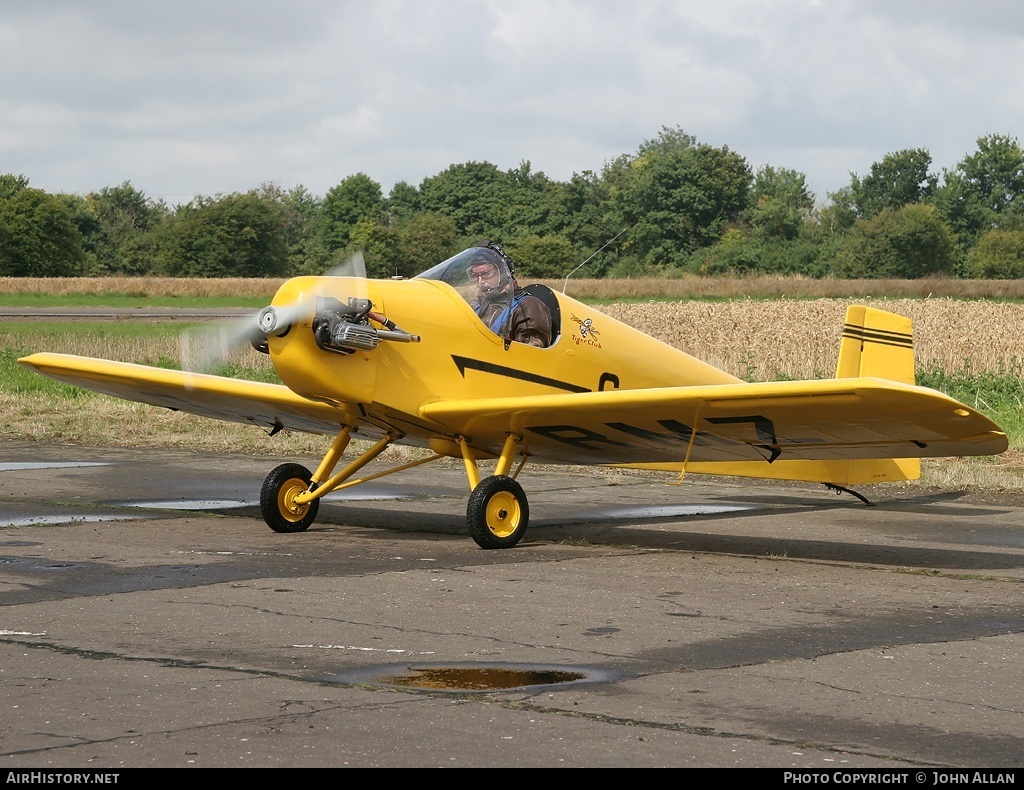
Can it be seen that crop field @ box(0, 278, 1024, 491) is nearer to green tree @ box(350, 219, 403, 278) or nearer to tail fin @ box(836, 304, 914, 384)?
green tree @ box(350, 219, 403, 278)

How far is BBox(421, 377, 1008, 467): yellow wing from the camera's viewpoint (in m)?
8.12

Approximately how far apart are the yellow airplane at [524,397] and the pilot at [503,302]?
2 cm

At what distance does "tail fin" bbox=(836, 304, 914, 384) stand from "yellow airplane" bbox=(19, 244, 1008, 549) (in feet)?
0.04

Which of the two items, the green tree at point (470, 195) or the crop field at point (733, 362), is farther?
the green tree at point (470, 195)

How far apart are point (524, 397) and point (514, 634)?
3.41m

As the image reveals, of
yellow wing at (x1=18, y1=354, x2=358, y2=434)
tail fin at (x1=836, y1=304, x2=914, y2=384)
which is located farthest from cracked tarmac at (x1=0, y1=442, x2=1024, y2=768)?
tail fin at (x1=836, y1=304, x2=914, y2=384)

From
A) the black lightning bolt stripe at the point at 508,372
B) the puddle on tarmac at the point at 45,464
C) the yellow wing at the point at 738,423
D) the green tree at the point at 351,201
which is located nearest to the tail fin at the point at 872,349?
the yellow wing at the point at 738,423

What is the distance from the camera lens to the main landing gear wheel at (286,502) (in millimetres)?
10398

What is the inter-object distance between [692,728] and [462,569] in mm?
4063

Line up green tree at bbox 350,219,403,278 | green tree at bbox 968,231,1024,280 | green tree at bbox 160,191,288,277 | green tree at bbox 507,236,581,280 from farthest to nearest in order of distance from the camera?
green tree at bbox 968,231,1024,280 < green tree at bbox 160,191,288,277 < green tree at bbox 507,236,581,280 < green tree at bbox 350,219,403,278

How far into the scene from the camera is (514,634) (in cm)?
655

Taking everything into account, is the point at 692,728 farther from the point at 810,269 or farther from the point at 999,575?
the point at 810,269

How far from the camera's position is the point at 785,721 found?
16.1 ft

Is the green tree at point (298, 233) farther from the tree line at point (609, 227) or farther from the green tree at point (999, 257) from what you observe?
the green tree at point (999, 257)
